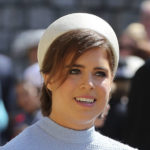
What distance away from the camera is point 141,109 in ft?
14.4

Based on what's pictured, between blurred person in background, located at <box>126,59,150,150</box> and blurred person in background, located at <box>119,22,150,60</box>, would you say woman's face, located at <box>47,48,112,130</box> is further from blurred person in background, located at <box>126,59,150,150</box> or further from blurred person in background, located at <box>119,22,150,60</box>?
blurred person in background, located at <box>119,22,150,60</box>

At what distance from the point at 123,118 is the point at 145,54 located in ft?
2.46

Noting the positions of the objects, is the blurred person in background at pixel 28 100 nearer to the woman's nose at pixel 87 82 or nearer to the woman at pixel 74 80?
the woman at pixel 74 80

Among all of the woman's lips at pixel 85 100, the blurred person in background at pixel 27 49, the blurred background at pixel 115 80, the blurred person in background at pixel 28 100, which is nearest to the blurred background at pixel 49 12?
the blurred background at pixel 115 80

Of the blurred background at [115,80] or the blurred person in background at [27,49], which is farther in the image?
the blurred person in background at [27,49]

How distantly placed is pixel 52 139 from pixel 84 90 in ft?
0.77

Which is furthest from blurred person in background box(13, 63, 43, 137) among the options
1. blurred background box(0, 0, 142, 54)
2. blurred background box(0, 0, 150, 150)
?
blurred background box(0, 0, 142, 54)

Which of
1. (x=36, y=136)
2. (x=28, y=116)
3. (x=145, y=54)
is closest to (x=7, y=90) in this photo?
(x=28, y=116)

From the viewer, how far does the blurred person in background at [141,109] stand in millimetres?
4285

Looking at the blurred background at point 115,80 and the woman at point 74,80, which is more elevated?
the woman at point 74,80

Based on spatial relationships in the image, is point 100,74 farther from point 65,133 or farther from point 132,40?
point 132,40

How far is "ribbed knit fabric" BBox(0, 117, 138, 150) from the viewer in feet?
10.1

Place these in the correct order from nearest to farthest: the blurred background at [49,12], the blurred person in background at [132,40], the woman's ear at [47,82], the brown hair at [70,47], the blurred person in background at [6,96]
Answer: the brown hair at [70,47] → the woman's ear at [47,82] → the blurred person in background at [6,96] → the blurred person in background at [132,40] → the blurred background at [49,12]

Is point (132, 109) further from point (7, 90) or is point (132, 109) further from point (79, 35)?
point (7, 90)
